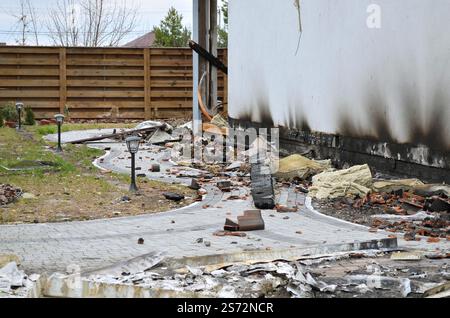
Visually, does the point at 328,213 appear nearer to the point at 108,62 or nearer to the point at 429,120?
the point at 429,120

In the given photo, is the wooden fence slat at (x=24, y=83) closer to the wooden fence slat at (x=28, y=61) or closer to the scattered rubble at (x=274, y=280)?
the wooden fence slat at (x=28, y=61)

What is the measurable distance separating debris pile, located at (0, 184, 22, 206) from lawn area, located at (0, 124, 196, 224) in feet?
0.39

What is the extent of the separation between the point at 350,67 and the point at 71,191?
17.4 ft

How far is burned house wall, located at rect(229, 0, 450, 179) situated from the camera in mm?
10297

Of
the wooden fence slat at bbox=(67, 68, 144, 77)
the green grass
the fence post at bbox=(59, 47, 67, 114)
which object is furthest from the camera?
the wooden fence slat at bbox=(67, 68, 144, 77)

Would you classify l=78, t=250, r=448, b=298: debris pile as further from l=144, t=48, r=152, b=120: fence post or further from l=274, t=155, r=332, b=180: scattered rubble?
l=144, t=48, r=152, b=120: fence post

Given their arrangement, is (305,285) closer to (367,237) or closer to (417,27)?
(367,237)

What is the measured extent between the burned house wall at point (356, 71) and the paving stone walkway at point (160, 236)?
2212mm

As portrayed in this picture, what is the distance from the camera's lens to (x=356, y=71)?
12.5 meters

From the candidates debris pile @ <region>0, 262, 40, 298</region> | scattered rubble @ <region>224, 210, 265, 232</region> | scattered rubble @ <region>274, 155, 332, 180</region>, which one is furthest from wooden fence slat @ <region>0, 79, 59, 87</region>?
debris pile @ <region>0, 262, 40, 298</region>

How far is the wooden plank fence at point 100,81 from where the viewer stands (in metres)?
25.0
